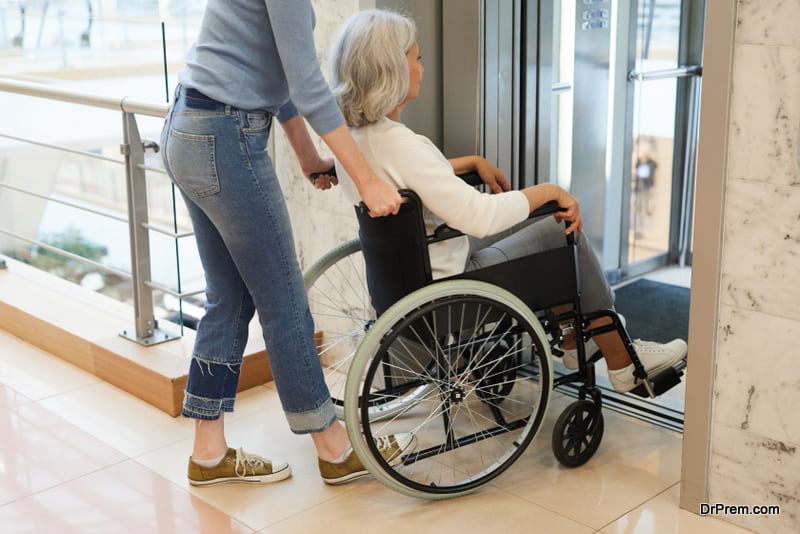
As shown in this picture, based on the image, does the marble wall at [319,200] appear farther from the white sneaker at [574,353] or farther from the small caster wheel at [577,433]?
the small caster wheel at [577,433]

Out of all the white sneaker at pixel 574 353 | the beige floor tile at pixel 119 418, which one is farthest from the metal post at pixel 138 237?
the white sneaker at pixel 574 353

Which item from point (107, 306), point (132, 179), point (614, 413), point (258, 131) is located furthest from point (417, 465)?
point (107, 306)

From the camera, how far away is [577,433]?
229 cm

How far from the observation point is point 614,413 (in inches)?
102

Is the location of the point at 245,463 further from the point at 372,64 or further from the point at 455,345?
the point at 372,64

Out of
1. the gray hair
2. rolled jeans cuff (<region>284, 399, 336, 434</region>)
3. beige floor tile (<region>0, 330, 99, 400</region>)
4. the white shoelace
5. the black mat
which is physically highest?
the gray hair

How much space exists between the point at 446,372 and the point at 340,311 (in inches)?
34.0

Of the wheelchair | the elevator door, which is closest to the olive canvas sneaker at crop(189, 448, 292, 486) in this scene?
the wheelchair

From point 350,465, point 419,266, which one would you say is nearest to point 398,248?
point 419,266

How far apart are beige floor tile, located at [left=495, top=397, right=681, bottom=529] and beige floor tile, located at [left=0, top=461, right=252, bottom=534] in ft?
2.27

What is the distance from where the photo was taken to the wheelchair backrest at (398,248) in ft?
6.56

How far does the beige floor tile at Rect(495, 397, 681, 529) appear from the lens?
2.14 metres

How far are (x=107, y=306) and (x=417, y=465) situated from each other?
145 centimetres

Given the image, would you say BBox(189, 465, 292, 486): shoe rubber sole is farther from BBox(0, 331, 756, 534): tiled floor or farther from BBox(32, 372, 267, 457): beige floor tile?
BBox(32, 372, 267, 457): beige floor tile
